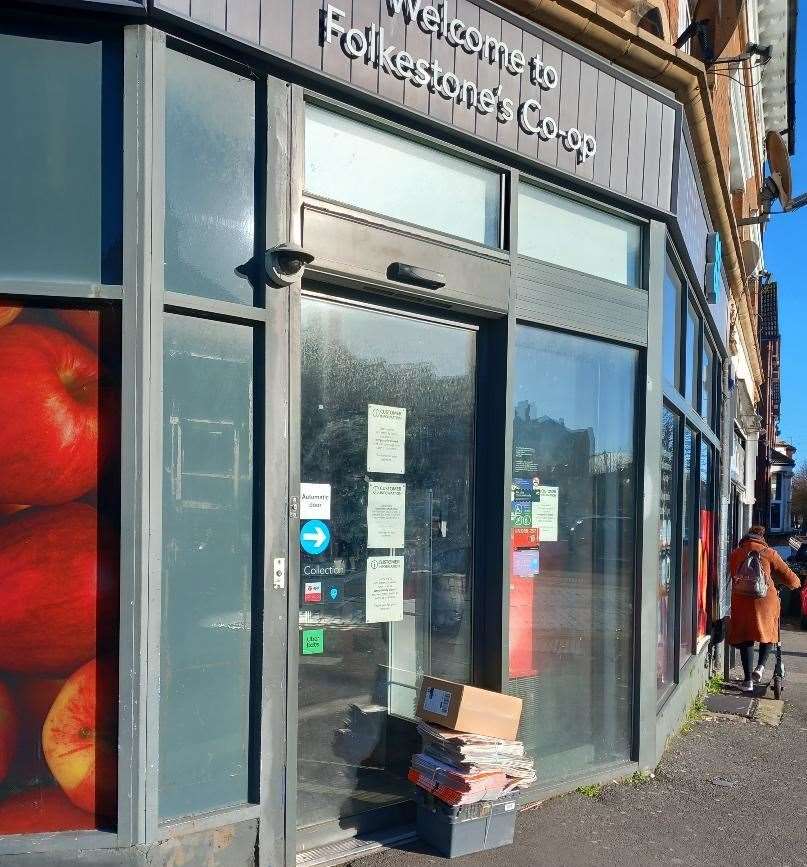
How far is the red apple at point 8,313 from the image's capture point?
385 cm

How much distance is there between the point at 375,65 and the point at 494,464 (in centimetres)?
228

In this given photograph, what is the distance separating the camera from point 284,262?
4.33m

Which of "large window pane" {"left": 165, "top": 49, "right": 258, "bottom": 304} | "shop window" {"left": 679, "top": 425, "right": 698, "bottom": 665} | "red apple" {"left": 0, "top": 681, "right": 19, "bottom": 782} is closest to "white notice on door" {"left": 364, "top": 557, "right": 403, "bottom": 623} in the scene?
"large window pane" {"left": 165, "top": 49, "right": 258, "bottom": 304}

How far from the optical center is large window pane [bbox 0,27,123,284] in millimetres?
3846

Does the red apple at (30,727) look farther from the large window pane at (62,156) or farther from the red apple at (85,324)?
the large window pane at (62,156)

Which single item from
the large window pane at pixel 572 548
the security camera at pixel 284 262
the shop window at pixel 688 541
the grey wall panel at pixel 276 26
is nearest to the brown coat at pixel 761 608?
the shop window at pixel 688 541

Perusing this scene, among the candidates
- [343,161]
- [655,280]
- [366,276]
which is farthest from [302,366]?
[655,280]

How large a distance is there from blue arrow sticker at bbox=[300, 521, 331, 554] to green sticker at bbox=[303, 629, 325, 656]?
39cm

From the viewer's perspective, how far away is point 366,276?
479cm

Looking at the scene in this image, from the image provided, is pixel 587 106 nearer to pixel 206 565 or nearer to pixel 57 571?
pixel 206 565

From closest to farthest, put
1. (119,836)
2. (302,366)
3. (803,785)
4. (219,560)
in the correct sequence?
1. (119,836)
2. (219,560)
3. (302,366)
4. (803,785)

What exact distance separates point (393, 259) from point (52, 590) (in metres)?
2.34

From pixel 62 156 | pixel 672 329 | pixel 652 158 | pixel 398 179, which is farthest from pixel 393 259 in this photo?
pixel 672 329

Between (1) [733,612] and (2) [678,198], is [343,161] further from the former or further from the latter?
(1) [733,612]
